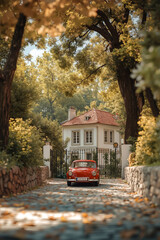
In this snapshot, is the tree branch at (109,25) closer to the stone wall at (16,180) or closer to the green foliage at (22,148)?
the green foliage at (22,148)

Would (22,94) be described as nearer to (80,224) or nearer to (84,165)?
(84,165)

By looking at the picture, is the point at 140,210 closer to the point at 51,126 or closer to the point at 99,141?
the point at 51,126

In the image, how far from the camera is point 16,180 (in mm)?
11211

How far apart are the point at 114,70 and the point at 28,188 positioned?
9.63 m

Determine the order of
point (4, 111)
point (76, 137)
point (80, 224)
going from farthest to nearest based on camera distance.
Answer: point (76, 137) → point (4, 111) → point (80, 224)

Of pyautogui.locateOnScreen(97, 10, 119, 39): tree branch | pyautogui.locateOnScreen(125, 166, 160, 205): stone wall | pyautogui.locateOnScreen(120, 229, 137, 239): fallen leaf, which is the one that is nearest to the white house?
pyautogui.locateOnScreen(97, 10, 119, 39): tree branch

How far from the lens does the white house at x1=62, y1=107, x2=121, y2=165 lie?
43188 mm

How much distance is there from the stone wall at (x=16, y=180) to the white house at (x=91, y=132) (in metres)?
28.5

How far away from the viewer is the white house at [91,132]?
142 ft

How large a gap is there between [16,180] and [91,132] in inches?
1294

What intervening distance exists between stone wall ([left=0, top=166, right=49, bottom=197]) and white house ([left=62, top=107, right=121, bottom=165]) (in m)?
28.5

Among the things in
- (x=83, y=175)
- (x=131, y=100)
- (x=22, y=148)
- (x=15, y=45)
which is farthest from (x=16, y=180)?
(x=131, y=100)

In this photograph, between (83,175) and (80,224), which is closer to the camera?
(80,224)

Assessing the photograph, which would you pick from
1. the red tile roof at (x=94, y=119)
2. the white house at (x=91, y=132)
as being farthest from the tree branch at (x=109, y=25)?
the red tile roof at (x=94, y=119)
